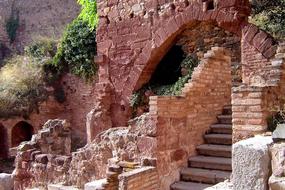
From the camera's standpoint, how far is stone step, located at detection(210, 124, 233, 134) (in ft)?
22.3

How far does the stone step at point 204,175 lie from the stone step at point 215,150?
→ 1.29 feet

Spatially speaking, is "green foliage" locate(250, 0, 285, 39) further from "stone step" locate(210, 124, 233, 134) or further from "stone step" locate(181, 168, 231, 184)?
"stone step" locate(181, 168, 231, 184)

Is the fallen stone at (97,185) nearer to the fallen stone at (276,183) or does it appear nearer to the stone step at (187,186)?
the stone step at (187,186)

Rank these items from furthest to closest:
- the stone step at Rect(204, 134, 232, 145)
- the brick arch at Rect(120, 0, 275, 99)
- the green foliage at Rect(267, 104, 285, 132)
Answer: the brick arch at Rect(120, 0, 275, 99)
the stone step at Rect(204, 134, 232, 145)
the green foliage at Rect(267, 104, 285, 132)

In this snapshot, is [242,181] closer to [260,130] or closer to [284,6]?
[260,130]

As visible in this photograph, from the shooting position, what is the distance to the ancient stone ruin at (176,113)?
4652 millimetres

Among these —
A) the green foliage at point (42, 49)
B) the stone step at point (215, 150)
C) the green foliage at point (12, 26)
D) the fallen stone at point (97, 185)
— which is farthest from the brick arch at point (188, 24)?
the green foliage at point (12, 26)

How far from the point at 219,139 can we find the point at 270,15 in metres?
3.74

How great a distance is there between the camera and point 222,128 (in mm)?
6871

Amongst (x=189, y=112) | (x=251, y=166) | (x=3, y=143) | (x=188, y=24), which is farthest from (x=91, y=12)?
(x=251, y=166)

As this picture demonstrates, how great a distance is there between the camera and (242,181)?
275 cm

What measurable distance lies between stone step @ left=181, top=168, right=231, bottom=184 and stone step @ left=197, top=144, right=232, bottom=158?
394 mm

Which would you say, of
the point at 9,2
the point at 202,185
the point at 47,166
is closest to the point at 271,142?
the point at 202,185

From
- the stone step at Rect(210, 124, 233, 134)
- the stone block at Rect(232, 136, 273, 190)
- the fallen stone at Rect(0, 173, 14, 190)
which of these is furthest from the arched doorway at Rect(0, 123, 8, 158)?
the stone block at Rect(232, 136, 273, 190)
